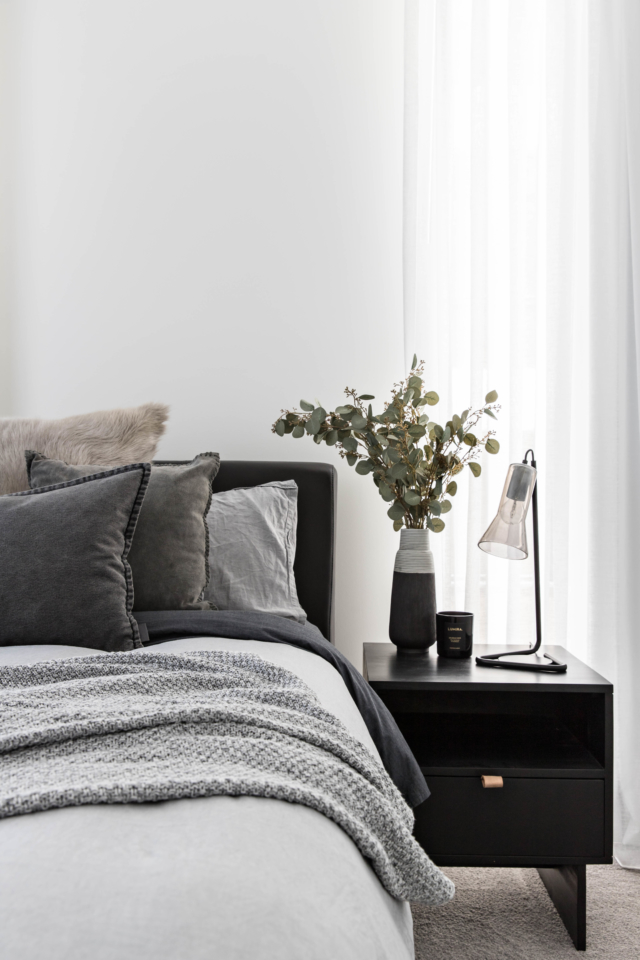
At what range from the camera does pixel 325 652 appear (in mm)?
1451

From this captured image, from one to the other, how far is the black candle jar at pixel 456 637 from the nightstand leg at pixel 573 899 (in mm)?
526

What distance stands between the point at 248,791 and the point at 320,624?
1312 mm

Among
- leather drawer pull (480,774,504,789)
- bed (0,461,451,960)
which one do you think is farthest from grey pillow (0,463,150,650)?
leather drawer pull (480,774,504,789)

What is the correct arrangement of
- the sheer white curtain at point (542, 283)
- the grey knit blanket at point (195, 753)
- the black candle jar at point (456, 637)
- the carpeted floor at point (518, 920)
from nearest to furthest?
the grey knit blanket at point (195, 753)
the carpeted floor at point (518, 920)
the black candle jar at point (456, 637)
the sheer white curtain at point (542, 283)

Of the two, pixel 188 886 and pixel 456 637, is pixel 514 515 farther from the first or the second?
pixel 188 886

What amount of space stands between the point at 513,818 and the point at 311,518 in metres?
0.92

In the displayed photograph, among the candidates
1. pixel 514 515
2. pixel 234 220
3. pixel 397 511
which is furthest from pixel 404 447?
pixel 234 220

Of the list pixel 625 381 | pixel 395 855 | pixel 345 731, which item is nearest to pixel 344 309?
pixel 625 381

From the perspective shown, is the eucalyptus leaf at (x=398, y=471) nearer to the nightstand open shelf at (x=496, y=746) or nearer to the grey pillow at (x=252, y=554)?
the grey pillow at (x=252, y=554)

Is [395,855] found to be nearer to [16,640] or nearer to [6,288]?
[16,640]

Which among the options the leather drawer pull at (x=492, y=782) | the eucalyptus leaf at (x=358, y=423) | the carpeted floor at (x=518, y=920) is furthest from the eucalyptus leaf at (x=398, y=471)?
the carpeted floor at (x=518, y=920)

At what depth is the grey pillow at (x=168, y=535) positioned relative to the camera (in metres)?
1.56

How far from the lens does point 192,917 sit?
487 mm

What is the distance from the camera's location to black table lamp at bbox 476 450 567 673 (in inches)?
67.1
